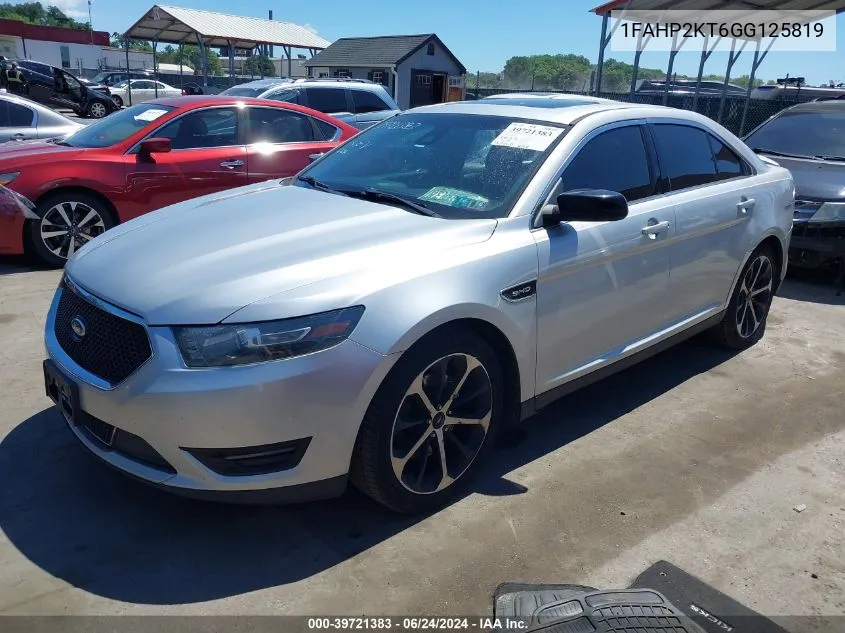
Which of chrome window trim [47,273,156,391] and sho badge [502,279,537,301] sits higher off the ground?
sho badge [502,279,537,301]

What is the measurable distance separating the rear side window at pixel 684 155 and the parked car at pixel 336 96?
287 inches

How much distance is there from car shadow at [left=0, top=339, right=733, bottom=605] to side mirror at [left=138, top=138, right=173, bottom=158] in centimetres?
356

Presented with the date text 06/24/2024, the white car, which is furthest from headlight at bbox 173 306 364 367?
the white car

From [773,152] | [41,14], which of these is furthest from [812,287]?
[41,14]

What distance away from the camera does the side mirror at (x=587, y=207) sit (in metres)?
3.08

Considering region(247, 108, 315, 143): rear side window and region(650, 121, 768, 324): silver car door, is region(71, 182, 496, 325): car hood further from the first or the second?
region(247, 108, 315, 143): rear side window

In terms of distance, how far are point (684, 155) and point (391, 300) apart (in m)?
2.49

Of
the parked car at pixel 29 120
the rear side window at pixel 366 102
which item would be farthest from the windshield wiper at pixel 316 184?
the rear side window at pixel 366 102

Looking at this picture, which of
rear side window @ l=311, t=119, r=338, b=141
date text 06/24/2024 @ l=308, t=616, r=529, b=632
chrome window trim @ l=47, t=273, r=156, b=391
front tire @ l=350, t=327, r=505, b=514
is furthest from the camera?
rear side window @ l=311, t=119, r=338, b=141

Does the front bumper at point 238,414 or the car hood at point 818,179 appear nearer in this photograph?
the front bumper at point 238,414

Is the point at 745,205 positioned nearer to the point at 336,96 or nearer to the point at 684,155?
the point at 684,155

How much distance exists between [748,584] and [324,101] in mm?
10345

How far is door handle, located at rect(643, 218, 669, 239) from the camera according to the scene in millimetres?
3660

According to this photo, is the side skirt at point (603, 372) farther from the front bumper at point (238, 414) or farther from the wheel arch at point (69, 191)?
the wheel arch at point (69, 191)
